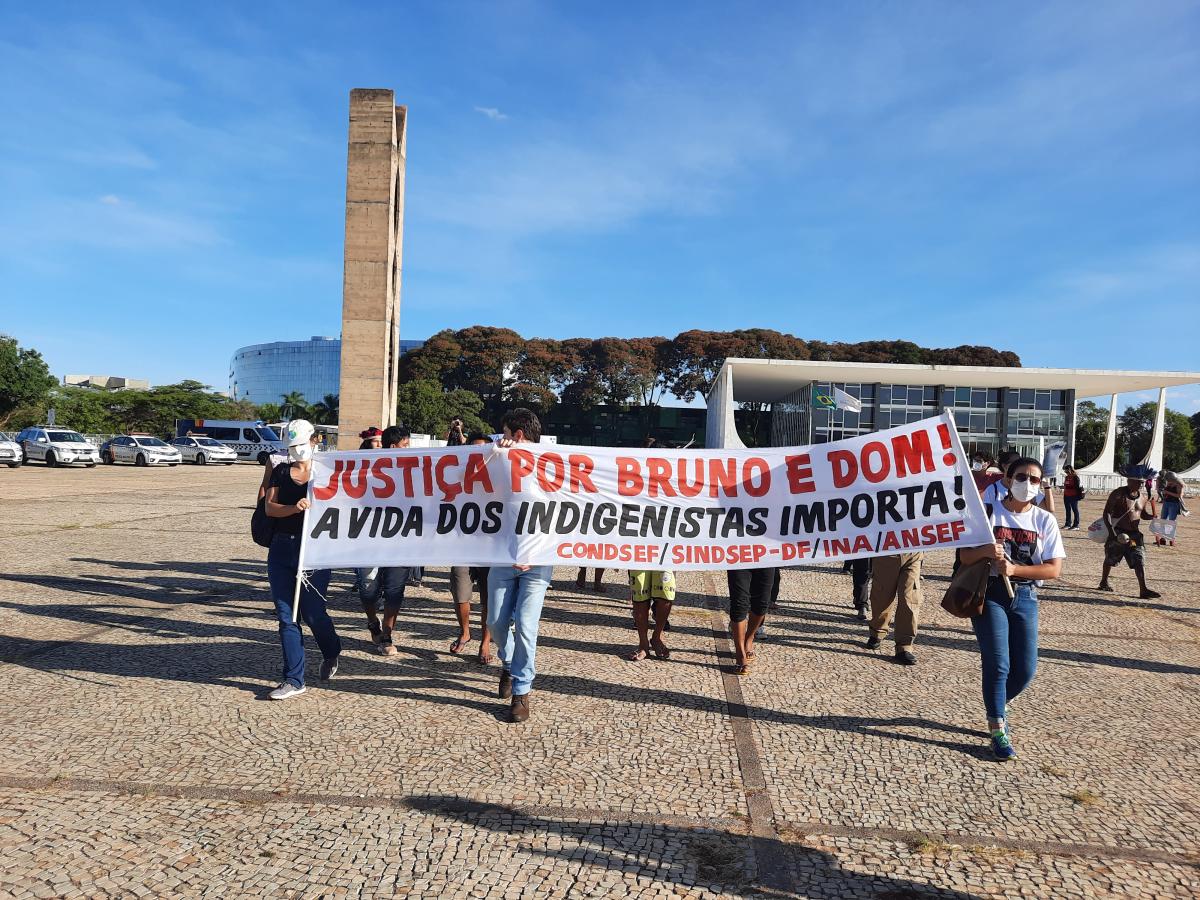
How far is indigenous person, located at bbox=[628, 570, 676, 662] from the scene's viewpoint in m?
5.95

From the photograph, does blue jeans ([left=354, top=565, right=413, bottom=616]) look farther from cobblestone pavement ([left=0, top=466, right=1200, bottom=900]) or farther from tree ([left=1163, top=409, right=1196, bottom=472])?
tree ([left=1163, top=409, right=1196, bottom=472])

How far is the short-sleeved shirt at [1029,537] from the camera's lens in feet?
14.5

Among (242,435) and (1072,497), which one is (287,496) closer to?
(1072,497)

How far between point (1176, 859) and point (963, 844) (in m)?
0.84

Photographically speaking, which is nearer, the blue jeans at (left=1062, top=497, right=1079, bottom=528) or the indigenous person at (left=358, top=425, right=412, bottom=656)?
the indigenous person at (left=358, top=425, right=412, bottom=656)

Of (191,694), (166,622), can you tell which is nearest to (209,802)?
(191,694)

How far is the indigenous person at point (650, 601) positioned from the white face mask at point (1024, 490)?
2.44 meters

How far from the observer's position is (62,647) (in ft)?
19.2

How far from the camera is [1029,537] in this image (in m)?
4.43

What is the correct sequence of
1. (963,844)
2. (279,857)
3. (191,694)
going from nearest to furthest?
(279,857)
(963,844)
(191,694)

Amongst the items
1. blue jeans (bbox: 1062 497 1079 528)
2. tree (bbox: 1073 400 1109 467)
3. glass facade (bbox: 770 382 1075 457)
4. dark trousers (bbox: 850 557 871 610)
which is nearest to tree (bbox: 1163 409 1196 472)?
tree (bbox: 1073 400 1109 467)

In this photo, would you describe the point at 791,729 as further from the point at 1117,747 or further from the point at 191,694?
the point at 191,694

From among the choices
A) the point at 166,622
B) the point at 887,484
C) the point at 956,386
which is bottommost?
the point at 166,622

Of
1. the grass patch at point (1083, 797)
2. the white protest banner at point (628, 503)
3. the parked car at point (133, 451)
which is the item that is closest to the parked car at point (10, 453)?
the parked car at point (133, 451)
